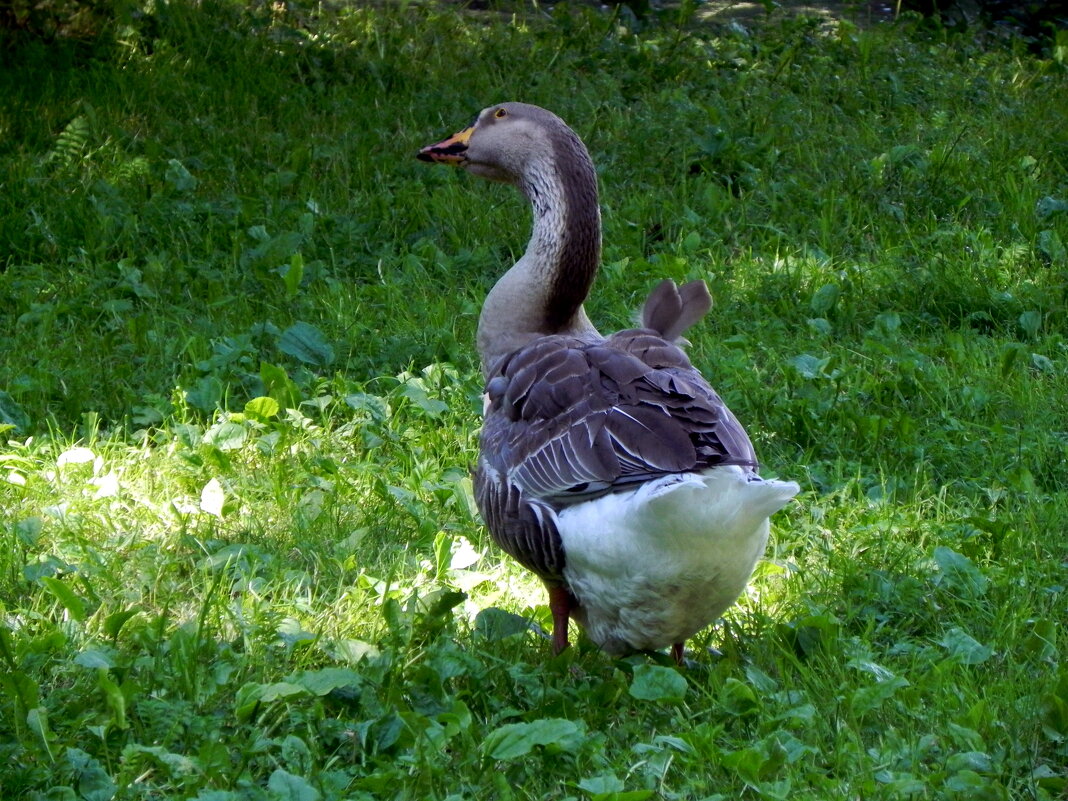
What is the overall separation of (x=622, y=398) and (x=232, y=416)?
6.50ft

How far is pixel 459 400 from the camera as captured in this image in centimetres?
520

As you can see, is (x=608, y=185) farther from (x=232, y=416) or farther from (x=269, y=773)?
(x=269, y=773)

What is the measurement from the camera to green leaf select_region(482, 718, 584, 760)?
296 centimetres

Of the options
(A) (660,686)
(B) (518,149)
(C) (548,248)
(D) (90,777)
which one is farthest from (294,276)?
(D) (90,777)

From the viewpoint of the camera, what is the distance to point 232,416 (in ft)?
15.9

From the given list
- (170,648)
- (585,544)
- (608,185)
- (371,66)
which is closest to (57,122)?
(371,66)

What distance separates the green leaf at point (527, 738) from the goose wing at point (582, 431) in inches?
19.8

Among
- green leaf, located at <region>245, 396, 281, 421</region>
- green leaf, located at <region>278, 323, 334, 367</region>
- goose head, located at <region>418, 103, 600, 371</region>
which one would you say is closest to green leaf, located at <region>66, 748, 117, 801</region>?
goose head, located at <region>418, 103, 600, 371</region>

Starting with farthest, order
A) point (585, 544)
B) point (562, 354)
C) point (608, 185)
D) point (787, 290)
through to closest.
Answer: point (608, 185)
point (787, 290)
point (562, 354)
point (585, 544)

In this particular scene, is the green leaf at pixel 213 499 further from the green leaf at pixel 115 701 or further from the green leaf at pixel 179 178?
the green leaf at pixel 179 178

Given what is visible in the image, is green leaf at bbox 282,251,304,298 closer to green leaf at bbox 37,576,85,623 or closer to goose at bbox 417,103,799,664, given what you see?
goose at bbox 417,103,799,664

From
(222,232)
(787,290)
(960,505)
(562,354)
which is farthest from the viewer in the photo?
(222,232)

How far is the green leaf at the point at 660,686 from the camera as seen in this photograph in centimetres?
328

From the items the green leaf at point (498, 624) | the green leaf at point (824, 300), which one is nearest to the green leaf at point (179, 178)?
the green leaf at point (824, 300)
